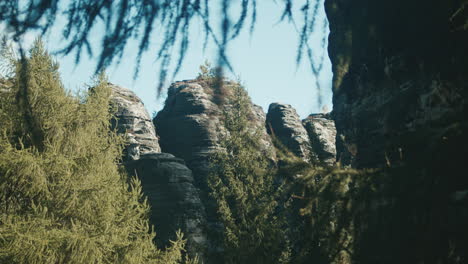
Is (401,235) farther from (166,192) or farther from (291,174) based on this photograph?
(166,192)

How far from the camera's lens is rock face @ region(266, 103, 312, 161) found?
29.3 meters

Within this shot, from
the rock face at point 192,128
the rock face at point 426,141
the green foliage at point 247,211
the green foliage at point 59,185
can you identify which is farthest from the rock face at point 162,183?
the rock face at point 426,141

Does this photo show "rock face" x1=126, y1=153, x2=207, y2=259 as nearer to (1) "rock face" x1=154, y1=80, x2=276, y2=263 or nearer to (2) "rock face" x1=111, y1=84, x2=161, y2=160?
(2) "rock face" x1=111, y1=84, x2=161, y2=160

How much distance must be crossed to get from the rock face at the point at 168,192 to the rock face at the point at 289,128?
31.1 feet

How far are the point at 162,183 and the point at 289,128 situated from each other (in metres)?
12.7

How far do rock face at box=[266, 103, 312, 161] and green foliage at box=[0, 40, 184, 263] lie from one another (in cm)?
2105

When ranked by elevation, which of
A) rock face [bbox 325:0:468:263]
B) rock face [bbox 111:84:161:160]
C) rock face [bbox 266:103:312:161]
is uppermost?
rock face [bbox 266:103:312:161]

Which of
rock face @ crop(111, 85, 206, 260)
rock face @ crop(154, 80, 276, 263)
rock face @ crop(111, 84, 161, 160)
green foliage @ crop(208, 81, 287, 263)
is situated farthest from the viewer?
rock face @ crop(154, 80, 276, 263)

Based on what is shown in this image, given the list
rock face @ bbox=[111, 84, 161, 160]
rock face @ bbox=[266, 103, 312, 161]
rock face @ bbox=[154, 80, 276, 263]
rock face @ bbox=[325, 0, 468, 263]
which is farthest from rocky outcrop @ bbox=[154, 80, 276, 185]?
rock face @ bbox=[325, 0, 468, 263]

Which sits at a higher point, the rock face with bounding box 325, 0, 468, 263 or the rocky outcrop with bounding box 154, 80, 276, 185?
the rocky outcrop with bounding box 154, 80, 276, 185

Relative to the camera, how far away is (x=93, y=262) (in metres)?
7.37

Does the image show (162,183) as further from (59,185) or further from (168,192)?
(59,185)

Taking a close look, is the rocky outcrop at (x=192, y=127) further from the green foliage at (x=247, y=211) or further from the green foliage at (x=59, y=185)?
the green foliage at (x=59, y=185)

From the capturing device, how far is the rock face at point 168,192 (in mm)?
20062
